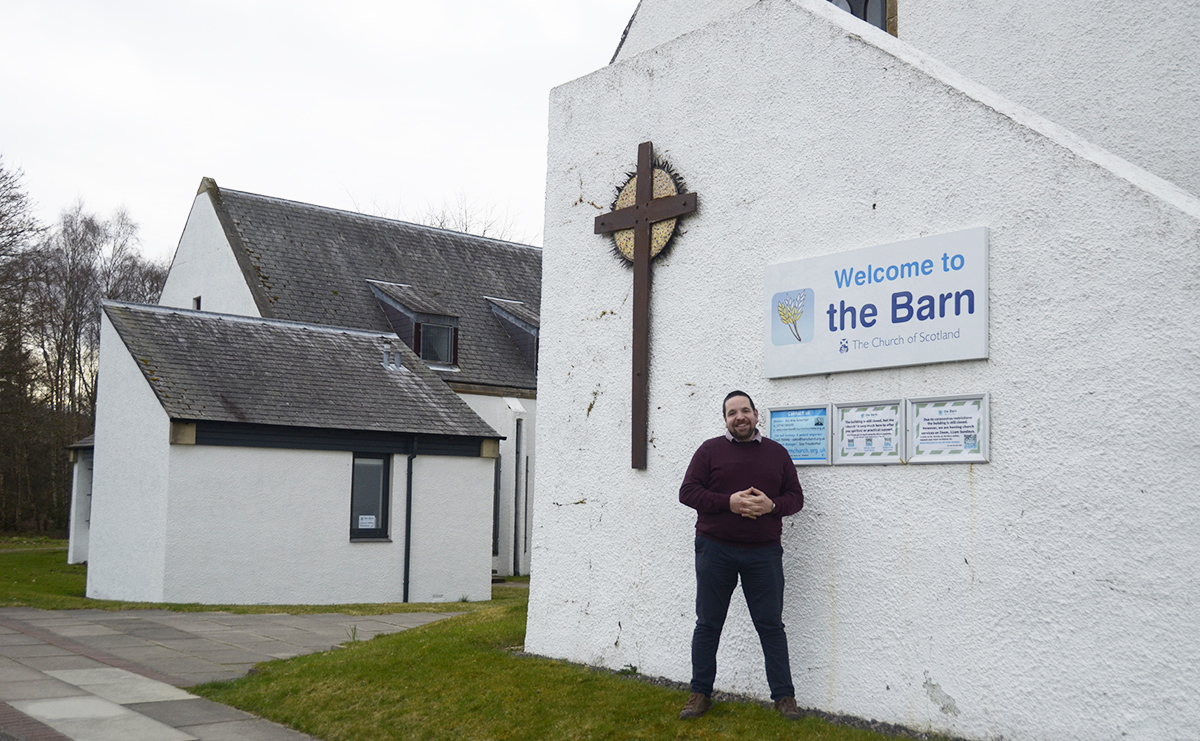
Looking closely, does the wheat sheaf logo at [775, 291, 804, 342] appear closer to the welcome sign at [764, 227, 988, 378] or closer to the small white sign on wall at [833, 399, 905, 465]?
the welcome sign at [764, 227, 988, 378]

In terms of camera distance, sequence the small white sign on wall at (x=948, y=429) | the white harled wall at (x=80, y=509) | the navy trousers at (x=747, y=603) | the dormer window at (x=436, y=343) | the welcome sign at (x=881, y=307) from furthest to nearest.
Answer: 1. the white harled wall at (x=80, y=509)
2. the dormer window at (x=436, y=343)
3. the navy trousers at (x=747, y=603)
4. the welcome sign at (x=881, y=307)
5. the small white sign on wall at (x=948, y=429)

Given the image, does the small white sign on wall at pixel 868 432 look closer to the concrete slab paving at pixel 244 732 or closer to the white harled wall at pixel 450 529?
the concrete slab paving at pixel 244 732

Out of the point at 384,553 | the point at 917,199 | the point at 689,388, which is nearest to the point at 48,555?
the point at 384,553

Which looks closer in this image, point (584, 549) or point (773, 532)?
point (773, 532)

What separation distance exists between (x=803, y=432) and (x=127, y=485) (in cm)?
1350

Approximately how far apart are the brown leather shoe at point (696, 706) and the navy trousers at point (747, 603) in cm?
4

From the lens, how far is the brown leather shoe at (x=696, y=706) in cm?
591

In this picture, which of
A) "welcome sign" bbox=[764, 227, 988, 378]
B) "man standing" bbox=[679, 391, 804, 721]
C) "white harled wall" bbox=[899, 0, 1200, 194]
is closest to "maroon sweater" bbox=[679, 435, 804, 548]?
"man standing" bbox=[679, 391, 804, 721]

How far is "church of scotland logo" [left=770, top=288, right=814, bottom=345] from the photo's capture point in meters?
6.33

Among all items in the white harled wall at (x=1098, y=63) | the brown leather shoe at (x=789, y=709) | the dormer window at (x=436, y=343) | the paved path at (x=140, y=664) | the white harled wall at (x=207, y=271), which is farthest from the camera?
the dormer window at (x=436, y=343)

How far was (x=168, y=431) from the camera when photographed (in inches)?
615

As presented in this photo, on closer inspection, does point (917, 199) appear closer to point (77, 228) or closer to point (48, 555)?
point (48, 555)

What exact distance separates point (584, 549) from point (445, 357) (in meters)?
16.3

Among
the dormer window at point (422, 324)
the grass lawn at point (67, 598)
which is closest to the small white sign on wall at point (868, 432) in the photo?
the grass lawn at point (67, 598)
